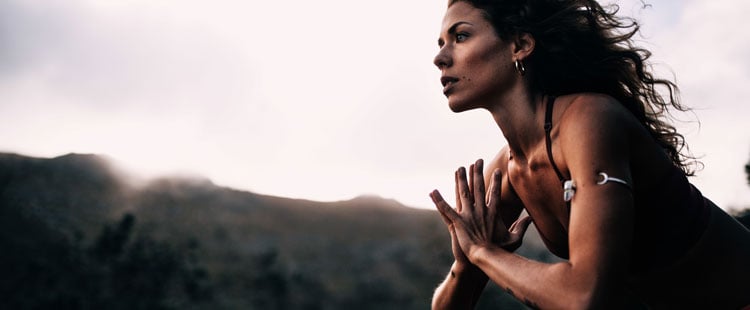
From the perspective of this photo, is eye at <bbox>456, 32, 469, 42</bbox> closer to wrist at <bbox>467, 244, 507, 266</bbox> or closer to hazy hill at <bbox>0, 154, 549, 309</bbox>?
wrist at <bbox>467, 244, 507, 266</bbox>

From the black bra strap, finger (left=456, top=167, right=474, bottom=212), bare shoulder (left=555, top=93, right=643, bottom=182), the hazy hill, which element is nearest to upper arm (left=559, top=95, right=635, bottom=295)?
bare shoulder (left=555, top=93, right=643, bottom=182)

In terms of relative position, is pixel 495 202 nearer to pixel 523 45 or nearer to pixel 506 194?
pixel 506 194

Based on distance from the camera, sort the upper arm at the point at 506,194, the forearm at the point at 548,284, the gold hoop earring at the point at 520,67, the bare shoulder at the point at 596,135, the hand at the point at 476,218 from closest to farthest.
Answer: the forearm at the point at 548,284
the bare shoulder at the point at 596,135
the hand at the point at 476,218
the gold hoop earring at the point at 520,67
the upper arm at the point at 506,194

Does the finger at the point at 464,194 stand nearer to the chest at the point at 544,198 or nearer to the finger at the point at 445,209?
the finger at the point at 445,209

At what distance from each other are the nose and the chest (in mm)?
562

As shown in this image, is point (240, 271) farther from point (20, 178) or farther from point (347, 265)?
point (20, 178)

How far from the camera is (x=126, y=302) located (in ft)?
100

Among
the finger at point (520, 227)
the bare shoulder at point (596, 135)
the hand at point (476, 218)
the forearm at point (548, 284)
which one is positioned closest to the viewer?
the forearm at point (548, 284)

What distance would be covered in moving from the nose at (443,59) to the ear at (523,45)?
0.96ft

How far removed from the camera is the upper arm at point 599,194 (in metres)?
1.76

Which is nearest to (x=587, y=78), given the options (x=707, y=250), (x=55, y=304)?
(x=707, y=250)

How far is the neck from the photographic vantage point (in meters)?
2.45

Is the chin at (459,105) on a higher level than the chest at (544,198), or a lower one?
A: higher

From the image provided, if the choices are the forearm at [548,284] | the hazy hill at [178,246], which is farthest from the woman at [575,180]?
the hazy hill at [178,246]
